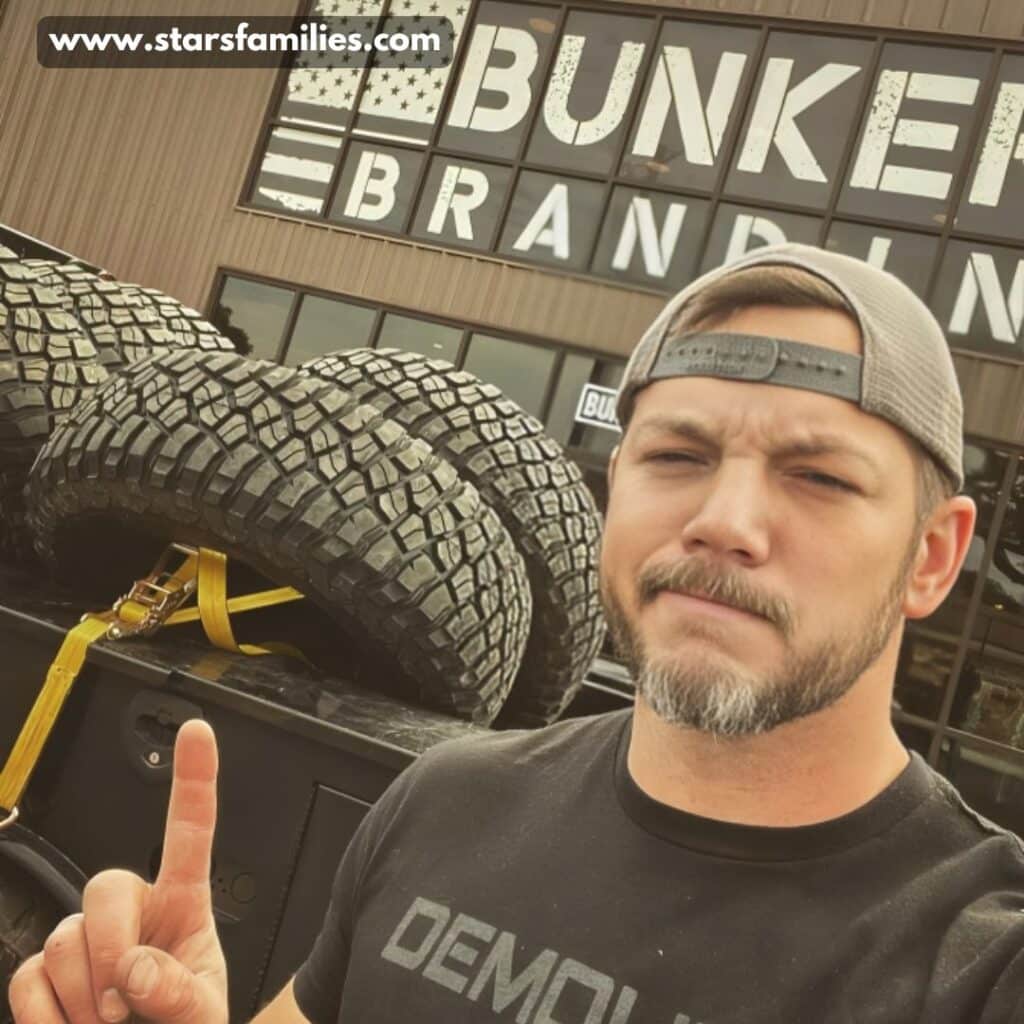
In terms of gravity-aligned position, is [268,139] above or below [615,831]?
above

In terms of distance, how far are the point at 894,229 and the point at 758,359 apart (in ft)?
33.2

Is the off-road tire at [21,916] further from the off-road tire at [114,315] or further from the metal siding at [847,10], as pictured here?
the metal siding at [847,10]

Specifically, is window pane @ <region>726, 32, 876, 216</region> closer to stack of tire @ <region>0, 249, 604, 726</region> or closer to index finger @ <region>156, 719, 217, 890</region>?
stack of tire @ <region>0, 249, 604, 726</region>

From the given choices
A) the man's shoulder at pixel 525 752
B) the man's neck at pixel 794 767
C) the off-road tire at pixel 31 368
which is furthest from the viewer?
the off-road tire at pixel 31 368

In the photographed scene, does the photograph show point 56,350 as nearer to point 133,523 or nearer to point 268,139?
point 133,523

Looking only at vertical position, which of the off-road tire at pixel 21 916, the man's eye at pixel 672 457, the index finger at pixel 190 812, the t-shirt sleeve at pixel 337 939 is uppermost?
the man's eye at pixel 672 457

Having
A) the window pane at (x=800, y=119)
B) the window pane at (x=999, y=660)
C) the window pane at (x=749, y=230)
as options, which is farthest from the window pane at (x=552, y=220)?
the window pane at (x=999, y=660)

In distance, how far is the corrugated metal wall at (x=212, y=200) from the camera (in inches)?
428

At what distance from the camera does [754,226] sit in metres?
10.9

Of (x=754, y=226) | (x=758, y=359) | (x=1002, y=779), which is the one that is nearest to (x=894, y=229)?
(x=754, y=226)

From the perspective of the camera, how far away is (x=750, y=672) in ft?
4.10

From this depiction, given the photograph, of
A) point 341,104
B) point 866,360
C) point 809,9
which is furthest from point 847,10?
point 866,360

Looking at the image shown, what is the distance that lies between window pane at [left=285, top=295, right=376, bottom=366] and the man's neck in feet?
36.8

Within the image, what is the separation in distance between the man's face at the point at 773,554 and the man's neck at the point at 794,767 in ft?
0.12
